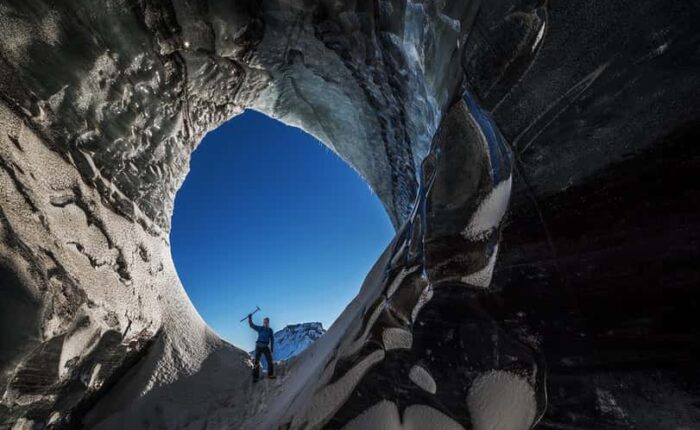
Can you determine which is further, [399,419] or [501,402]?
[399,419]

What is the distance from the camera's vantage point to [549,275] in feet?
3.30

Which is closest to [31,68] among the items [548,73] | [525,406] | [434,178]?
[434,178]

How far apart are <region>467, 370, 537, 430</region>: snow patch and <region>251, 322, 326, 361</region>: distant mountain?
9972 mm

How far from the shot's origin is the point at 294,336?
11125 mm

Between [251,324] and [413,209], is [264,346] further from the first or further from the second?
[413,209]

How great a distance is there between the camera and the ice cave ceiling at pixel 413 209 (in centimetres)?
86

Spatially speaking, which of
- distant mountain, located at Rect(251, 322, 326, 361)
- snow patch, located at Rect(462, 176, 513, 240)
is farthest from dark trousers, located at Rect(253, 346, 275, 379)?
distant mountain, located at Rect(251, 322, 326, 361)

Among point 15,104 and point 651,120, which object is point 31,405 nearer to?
point 15,104

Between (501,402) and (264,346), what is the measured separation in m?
3.29

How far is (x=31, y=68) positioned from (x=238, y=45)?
51.0 inches

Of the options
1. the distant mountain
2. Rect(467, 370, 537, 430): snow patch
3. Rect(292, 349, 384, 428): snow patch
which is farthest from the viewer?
the distant mountain

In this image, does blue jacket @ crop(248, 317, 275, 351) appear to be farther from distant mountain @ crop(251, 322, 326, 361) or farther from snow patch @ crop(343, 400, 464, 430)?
distant mountain @ crop(251, 322, 326, 361)

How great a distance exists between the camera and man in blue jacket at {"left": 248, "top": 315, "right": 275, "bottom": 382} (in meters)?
3.42

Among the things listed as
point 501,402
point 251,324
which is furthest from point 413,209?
point 251,324
